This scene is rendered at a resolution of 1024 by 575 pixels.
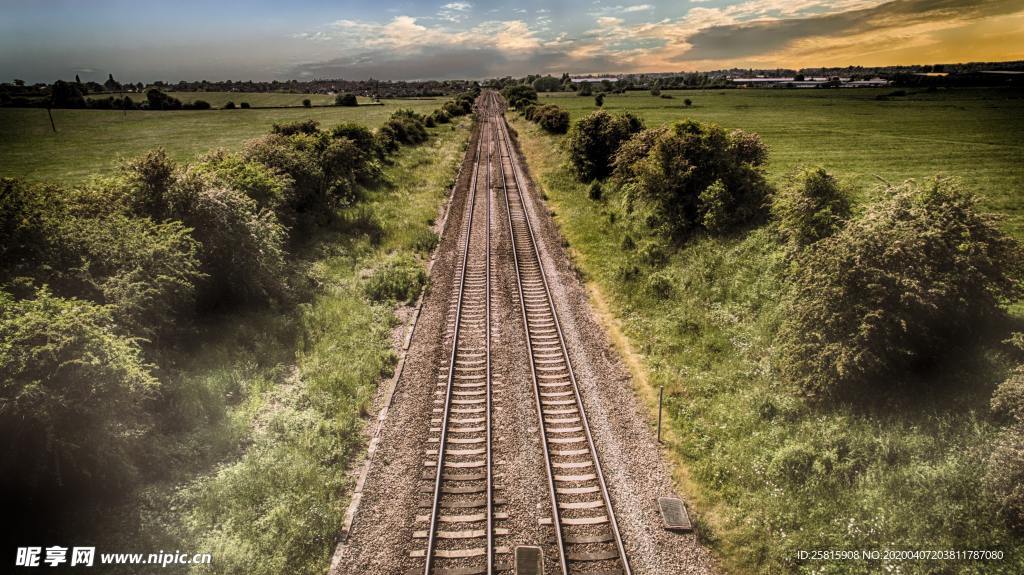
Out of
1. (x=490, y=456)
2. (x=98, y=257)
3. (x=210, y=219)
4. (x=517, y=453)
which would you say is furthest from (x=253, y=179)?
(x=517, y=453)

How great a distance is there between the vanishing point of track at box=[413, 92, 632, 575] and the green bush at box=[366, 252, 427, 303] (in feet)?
6.65

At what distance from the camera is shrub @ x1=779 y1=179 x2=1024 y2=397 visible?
973 cm

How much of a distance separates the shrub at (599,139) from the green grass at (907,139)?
36.6ft

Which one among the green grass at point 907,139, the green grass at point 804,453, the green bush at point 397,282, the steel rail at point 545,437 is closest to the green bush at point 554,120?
the green grass at point 907,139

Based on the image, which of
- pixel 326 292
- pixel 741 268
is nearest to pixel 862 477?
pixel 741 268

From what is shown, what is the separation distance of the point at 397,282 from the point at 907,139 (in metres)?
48.7

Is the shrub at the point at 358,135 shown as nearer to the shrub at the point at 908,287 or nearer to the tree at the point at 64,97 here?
the shrub at the point at 908,287

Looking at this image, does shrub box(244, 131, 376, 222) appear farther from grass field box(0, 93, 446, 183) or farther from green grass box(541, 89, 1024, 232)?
green grass box(541, 89, 1024, 232)

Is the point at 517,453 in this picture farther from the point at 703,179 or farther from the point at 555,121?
the point at 555,121

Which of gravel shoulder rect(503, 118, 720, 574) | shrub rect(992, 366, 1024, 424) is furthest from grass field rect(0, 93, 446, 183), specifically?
shrub rect(992, 366, 1024, 424)

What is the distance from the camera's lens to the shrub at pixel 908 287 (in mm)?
9734

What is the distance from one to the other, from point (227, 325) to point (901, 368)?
19862 millimetres

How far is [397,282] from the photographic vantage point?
64.1ft

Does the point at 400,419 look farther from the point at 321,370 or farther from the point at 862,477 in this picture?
the point at 862,477
